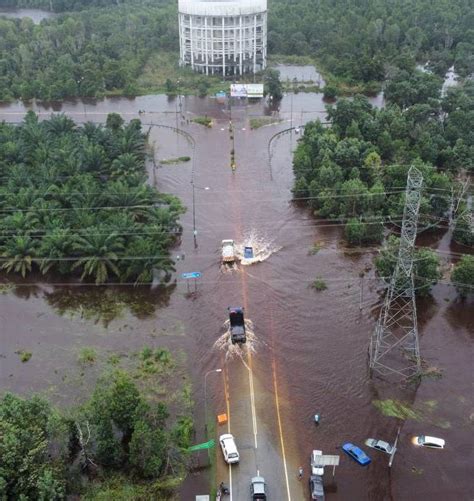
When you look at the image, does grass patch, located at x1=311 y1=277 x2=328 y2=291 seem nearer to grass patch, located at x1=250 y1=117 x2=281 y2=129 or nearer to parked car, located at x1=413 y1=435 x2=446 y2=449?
parked car, located at x1=413 y1=435 x2=446 y2=449

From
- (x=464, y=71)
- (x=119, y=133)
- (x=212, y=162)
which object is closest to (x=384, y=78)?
(x=464, y=71)

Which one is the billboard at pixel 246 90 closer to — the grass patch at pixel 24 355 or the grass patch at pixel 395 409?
the grass patch at pixel 24 355

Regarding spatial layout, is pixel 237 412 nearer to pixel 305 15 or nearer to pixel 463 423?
pixel 463 423

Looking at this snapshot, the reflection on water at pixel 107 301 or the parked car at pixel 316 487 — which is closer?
the parked car at pixel 316 487

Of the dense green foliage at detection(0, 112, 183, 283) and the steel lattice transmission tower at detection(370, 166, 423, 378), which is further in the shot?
the dense green foliage at detection(0, 112, 183, 283)

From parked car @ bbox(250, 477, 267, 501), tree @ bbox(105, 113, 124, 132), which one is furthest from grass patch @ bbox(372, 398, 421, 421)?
tree @ bbox(105, 113, 124, 132)

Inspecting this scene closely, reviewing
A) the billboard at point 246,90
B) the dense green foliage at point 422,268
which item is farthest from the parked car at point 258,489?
the billboard at point 246,90
